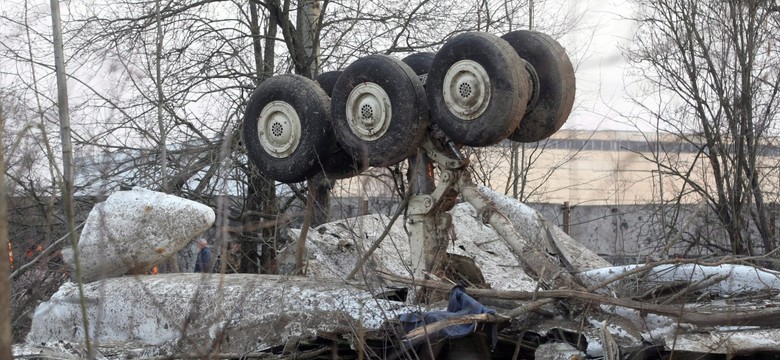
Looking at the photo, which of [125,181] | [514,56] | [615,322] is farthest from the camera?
[125,181]

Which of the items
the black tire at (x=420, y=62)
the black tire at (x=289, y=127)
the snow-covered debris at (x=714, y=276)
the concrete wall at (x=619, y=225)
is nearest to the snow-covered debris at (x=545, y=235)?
the snow-covered debris at (x=714, y=276)

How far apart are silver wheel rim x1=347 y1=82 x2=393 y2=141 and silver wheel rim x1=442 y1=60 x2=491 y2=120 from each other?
0.40 meters

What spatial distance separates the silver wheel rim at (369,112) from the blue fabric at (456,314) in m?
1.53

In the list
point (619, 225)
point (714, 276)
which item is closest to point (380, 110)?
point (714, 276)

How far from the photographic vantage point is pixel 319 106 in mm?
6016

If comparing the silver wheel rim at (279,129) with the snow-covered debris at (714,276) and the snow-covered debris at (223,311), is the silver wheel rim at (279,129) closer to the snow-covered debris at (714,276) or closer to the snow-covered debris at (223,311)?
the snow-covered debris at (223,311)

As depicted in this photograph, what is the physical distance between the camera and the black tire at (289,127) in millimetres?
6008

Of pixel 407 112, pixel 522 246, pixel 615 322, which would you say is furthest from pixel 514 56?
pixel 615 322

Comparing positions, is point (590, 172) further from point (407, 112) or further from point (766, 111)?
point (407, 112)

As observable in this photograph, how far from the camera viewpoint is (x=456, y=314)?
163 inches

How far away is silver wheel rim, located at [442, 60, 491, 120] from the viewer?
541 centimetres

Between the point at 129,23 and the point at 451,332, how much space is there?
918 centimetres

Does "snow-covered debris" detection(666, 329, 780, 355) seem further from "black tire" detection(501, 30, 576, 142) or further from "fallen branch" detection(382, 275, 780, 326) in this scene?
"black tire" detection(501, 30, 576, 142)

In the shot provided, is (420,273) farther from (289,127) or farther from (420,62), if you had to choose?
(420,62)
